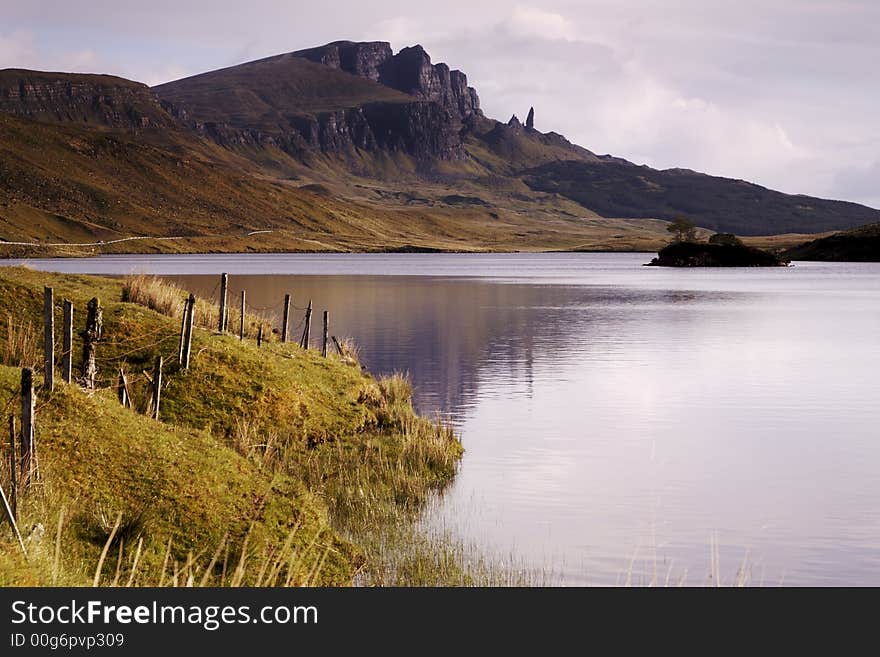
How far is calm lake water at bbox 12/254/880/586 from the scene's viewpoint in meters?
17.4

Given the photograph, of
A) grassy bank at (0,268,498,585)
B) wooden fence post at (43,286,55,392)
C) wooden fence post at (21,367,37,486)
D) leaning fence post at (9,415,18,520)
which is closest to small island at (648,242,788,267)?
grassy bank at (0,268,498,585)

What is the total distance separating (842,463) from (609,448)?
522 centimetres

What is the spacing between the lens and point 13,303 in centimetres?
2623

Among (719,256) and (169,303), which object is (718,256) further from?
(169,303)

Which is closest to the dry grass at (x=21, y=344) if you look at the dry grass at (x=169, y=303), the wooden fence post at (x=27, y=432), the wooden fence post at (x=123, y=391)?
the wooden fence post at (x=123, y=391)

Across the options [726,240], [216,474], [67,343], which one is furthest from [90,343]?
[726,240]

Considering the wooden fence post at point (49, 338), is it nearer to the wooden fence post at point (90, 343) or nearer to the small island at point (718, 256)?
the wooden fence post at point (90, 343)

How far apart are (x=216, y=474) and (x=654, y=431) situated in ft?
51.4

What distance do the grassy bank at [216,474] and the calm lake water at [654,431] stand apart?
A: 1464 mm

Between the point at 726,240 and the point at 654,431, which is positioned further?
the point at 726,240

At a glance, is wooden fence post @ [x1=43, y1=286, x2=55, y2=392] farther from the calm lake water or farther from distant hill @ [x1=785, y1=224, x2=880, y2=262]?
distant hill @ [x1=785, y1=224, x2=880, y2=262]

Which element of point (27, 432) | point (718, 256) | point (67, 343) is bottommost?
Result: point (27, 432)

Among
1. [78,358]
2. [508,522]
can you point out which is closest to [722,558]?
[508,522]

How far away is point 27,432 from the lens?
543 inches
